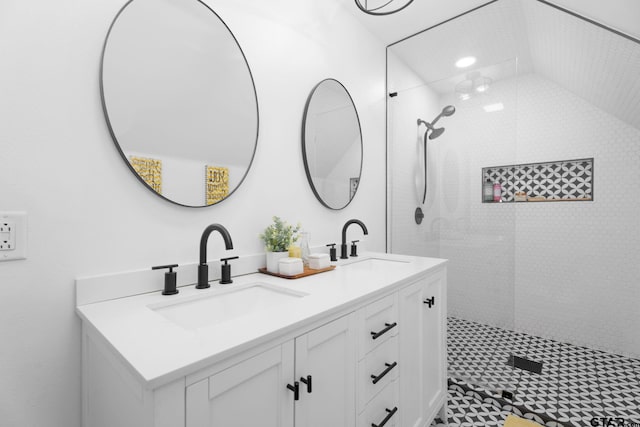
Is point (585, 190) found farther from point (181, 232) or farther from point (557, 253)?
point (181, 232)

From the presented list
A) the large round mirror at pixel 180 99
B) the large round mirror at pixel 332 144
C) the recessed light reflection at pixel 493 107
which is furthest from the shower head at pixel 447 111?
the large round mirror at pixel 180 99

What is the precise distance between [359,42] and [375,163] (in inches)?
35.5

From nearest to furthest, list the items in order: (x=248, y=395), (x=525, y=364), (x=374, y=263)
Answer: (x=248, y=395)
(x=374, y=263)
(x=525, y=364)

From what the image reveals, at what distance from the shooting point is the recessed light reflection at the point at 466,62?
2.34 metres

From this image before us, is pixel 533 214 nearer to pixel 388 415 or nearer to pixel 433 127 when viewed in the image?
pixel 433 127

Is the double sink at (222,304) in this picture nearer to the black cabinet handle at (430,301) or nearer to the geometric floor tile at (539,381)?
the black cabinet handle at (430,301)

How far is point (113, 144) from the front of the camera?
3.32 ft

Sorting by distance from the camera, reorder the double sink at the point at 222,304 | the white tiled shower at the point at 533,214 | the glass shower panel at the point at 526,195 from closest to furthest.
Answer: the double sink at the point at 222,304, the glass shower panel at the point at 526,195, the white tiled shower at the point at 533,214

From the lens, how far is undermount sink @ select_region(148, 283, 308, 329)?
0.98 metres

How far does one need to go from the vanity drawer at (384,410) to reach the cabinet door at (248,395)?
0.42 metres

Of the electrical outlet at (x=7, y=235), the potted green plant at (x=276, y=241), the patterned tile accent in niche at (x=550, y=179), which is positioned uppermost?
the patterned tile accent in niche at (x=550, y=179)

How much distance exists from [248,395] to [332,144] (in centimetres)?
152

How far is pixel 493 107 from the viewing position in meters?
2.14

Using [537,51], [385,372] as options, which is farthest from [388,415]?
[537,51]
